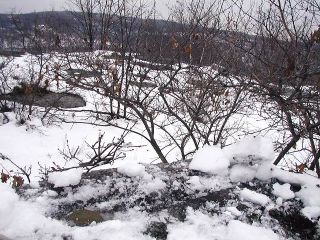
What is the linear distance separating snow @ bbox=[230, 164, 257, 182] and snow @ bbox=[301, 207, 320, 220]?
0.40 meters

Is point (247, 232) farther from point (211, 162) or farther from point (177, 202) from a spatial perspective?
point (211, 162)

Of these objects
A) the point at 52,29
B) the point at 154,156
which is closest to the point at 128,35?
the point at 154,156

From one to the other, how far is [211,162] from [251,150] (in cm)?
29

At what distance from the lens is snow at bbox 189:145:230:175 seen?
2.31 m

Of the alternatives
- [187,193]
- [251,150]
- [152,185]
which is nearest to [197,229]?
[187,193]

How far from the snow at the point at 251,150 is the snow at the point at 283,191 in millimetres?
204

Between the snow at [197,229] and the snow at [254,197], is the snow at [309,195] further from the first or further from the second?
the snow at [197,229]

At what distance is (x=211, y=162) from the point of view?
2.33 m

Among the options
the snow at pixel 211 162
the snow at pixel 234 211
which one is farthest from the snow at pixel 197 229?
the snow at pixel 211 162

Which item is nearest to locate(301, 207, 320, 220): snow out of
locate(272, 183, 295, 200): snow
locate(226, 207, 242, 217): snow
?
locate(272, 183, 295, 200): snow

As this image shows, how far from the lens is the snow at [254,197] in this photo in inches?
80.3

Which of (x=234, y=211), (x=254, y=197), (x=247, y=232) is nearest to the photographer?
(x=247, y=232)

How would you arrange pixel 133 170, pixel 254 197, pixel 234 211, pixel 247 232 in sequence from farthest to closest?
pixel 133 170, pixel 254 197, pixel 234 211, pixel 247 232

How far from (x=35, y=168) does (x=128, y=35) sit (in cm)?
410
